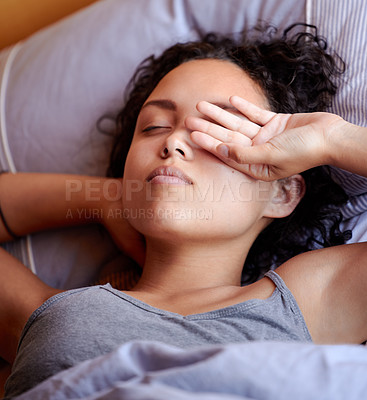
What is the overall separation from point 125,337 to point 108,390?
20 centimetres

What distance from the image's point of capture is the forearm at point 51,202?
Result: 4.07 feet

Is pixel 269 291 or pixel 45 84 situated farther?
pixel 45 84

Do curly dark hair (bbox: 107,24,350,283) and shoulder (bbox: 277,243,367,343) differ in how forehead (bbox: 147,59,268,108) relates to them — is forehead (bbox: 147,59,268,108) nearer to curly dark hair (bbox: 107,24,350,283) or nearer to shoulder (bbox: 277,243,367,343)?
curly dark hair (bbox: 107,24,350,283)

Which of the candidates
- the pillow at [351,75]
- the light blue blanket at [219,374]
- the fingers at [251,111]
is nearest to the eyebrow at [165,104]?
the fingers at [251,111]

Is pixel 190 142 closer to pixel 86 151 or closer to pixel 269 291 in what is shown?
pixel 269 291

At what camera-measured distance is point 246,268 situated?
122 centimetres

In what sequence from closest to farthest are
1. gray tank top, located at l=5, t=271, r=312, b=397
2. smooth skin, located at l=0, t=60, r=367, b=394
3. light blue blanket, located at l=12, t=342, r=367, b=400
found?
1. light blue blanket, located at l=12, t=342, r=367, b=400
2. gray tank top, located at l=5, t=271, r=312, b=397
3. smooth skin, located at l=0, t=60, r=367, b=394

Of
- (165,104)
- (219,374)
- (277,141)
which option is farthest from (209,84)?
(219,374)

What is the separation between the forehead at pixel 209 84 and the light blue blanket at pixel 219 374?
0.55 metres

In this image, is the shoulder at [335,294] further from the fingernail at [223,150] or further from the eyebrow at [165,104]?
the eyebrow at [165,104]

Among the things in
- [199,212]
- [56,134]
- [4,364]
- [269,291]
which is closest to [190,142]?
[199,212]

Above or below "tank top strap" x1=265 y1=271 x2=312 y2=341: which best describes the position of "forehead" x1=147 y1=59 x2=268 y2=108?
above

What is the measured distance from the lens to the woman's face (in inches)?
36.8

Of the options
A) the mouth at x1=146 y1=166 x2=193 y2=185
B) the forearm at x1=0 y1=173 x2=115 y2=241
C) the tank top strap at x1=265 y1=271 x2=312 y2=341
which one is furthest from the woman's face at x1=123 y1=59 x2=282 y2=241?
the forearm at x1=0 y1=173 x2=115 y2=241
